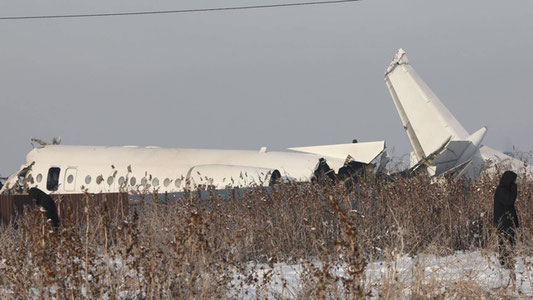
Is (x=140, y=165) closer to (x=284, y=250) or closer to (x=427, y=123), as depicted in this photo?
(x=427, y=123)

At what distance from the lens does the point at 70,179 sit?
2402 cm

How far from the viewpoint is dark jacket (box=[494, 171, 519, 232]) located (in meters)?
10.2

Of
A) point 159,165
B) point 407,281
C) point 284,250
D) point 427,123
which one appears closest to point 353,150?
point 427,123

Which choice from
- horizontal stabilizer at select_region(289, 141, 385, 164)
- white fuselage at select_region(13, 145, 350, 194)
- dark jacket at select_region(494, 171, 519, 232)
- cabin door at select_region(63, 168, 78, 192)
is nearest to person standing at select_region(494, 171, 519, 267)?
dark jacket at select_region(494, 171, 519, 232)

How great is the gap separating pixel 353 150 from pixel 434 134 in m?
2.66

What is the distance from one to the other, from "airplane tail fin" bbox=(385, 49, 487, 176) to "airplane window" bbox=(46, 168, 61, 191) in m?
11.9

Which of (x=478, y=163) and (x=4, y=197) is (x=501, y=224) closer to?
(x=4, y=197)

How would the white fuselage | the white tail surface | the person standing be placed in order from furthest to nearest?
the white tail surface → the white fuselage → the person standing

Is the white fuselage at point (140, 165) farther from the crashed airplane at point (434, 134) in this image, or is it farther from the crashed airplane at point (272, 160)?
the crashed airplane at point (434, 134)

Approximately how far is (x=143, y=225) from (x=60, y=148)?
15008 millimetres

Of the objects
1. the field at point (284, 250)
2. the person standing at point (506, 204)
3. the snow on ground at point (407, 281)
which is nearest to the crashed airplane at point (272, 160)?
the field at point (284, 250)

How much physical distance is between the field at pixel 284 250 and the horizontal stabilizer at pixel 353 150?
22.8ft

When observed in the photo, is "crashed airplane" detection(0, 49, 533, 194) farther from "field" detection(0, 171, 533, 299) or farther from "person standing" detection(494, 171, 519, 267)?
"person standing" detection(494, 171, 519, 267)

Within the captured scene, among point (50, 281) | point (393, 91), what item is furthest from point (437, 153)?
point (50, 281)
